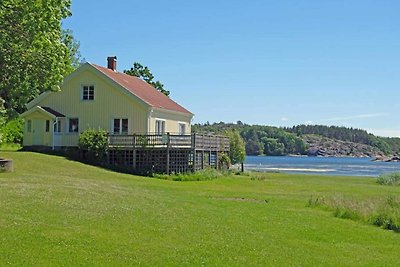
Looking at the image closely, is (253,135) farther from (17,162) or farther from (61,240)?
(61,240)

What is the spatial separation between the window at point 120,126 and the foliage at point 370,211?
22.7 meters

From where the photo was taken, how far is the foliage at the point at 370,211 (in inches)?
757

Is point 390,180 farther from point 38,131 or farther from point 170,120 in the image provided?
point 38,131

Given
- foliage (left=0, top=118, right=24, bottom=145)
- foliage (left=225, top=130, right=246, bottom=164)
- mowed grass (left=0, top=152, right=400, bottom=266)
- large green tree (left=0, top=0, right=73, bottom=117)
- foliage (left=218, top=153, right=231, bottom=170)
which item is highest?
large green tree (left=0, top=0, right=73, bottom=117)

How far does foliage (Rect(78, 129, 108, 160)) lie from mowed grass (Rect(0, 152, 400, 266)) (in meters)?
18.7

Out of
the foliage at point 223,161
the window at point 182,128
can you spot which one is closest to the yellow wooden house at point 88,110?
the window at point 182,128

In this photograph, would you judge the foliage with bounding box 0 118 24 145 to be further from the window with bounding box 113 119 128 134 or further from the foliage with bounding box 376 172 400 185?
the foliage with bounding box 376 172 400 185

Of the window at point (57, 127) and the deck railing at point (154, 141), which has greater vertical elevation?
the window at point (57, 127)

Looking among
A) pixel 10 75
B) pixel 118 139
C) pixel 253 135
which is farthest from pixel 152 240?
pixel 253 135

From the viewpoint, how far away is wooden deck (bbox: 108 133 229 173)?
40000mm

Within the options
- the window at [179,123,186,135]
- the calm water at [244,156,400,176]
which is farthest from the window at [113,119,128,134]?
the calm water at [244,156,400,176]

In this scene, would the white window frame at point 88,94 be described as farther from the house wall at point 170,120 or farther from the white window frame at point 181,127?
the white window frame at point 181,127

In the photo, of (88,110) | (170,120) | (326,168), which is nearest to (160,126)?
(170,120)

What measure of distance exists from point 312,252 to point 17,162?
24.2 metres
